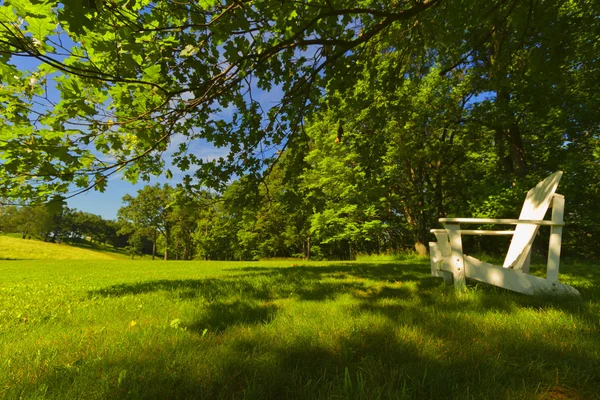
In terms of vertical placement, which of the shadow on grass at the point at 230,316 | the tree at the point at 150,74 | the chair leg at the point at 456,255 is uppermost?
the tree at the point at 150,74

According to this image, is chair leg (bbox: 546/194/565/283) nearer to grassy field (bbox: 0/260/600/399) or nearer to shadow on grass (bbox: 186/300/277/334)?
grassy field (bbox: 0/260/600/399)

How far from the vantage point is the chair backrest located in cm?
363

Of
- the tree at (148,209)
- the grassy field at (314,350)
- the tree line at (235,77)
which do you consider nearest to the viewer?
the grassy field at (314,350)

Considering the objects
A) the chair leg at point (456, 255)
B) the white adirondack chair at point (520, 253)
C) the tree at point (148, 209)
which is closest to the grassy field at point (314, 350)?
the white adirondack chair at point (520, 253)

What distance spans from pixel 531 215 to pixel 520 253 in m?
0.60

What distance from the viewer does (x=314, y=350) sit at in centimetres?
191

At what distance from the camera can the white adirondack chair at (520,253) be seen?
316 cm

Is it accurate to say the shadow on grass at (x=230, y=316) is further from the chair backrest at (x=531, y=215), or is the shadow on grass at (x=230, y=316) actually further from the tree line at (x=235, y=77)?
the chair backrest at (x=531, y=215)

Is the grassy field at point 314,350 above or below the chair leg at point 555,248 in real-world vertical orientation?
below

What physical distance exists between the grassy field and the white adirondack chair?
22 cm

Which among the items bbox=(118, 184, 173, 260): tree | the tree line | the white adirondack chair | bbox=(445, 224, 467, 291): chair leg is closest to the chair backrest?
the white adirondack chair

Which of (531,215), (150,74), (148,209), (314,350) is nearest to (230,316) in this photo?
(314,350)

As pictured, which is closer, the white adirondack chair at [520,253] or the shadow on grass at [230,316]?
the shadow on grass at [230,316]

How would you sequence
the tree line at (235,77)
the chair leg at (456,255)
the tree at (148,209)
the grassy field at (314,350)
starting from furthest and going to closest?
the tree at (148,209) → the chair leg at (456,255) → the tree line at (235,77) → the grassy field at (314,350)
